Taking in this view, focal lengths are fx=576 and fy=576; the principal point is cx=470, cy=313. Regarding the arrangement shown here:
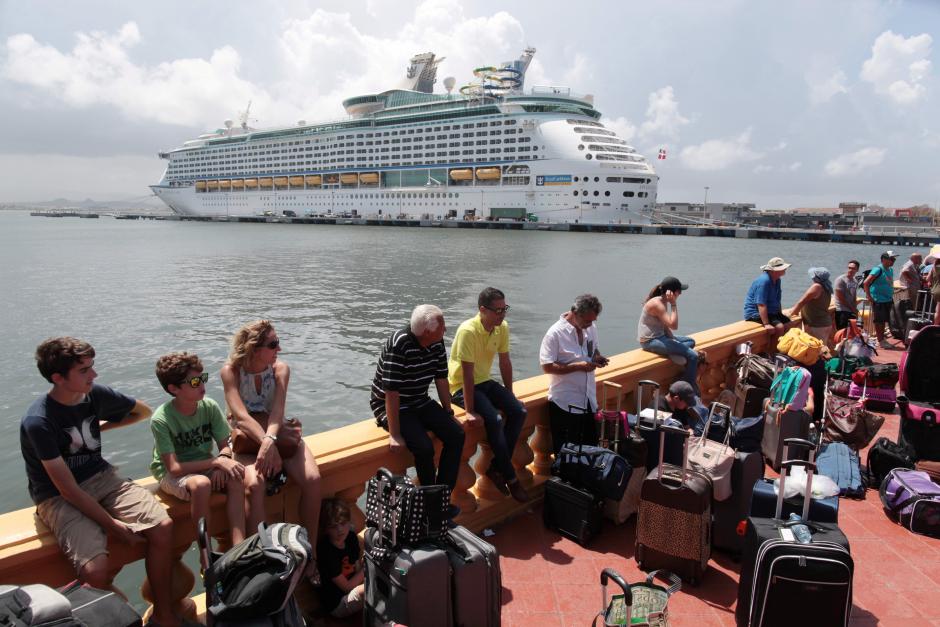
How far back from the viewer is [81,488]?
2.18m

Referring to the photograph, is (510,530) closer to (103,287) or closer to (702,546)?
(702,546)

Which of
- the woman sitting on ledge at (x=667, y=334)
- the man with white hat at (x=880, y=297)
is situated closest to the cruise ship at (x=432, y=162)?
the man with white hat at (x=880, y=297)

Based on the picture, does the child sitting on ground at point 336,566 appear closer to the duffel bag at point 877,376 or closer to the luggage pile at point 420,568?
the luggage pile at point 420,568

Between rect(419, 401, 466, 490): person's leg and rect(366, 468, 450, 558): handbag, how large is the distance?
0.78 metres

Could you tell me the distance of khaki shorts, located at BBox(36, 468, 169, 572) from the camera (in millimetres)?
1997

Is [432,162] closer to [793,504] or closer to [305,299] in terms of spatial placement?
[305,299]

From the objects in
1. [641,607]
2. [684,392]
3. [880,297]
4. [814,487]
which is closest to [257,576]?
[641,607]

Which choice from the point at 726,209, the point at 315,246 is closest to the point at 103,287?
the point at 315,246

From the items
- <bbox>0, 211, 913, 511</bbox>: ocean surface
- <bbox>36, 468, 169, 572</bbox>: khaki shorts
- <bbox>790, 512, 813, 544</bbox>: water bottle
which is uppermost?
<bbox>36, 468, 169, 572</bbox>: khaki shorts

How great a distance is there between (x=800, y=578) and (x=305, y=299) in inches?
748

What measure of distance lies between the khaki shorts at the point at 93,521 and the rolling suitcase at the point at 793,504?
2.62m

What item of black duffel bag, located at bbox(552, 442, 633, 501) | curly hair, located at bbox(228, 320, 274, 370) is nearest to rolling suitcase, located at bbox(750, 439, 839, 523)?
black duffel bag, located at bbox(552, 442, 633, 501)

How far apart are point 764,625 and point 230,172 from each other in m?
109

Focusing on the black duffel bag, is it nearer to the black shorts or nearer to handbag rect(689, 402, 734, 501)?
handbag rect(689, 402, 734, 501)
